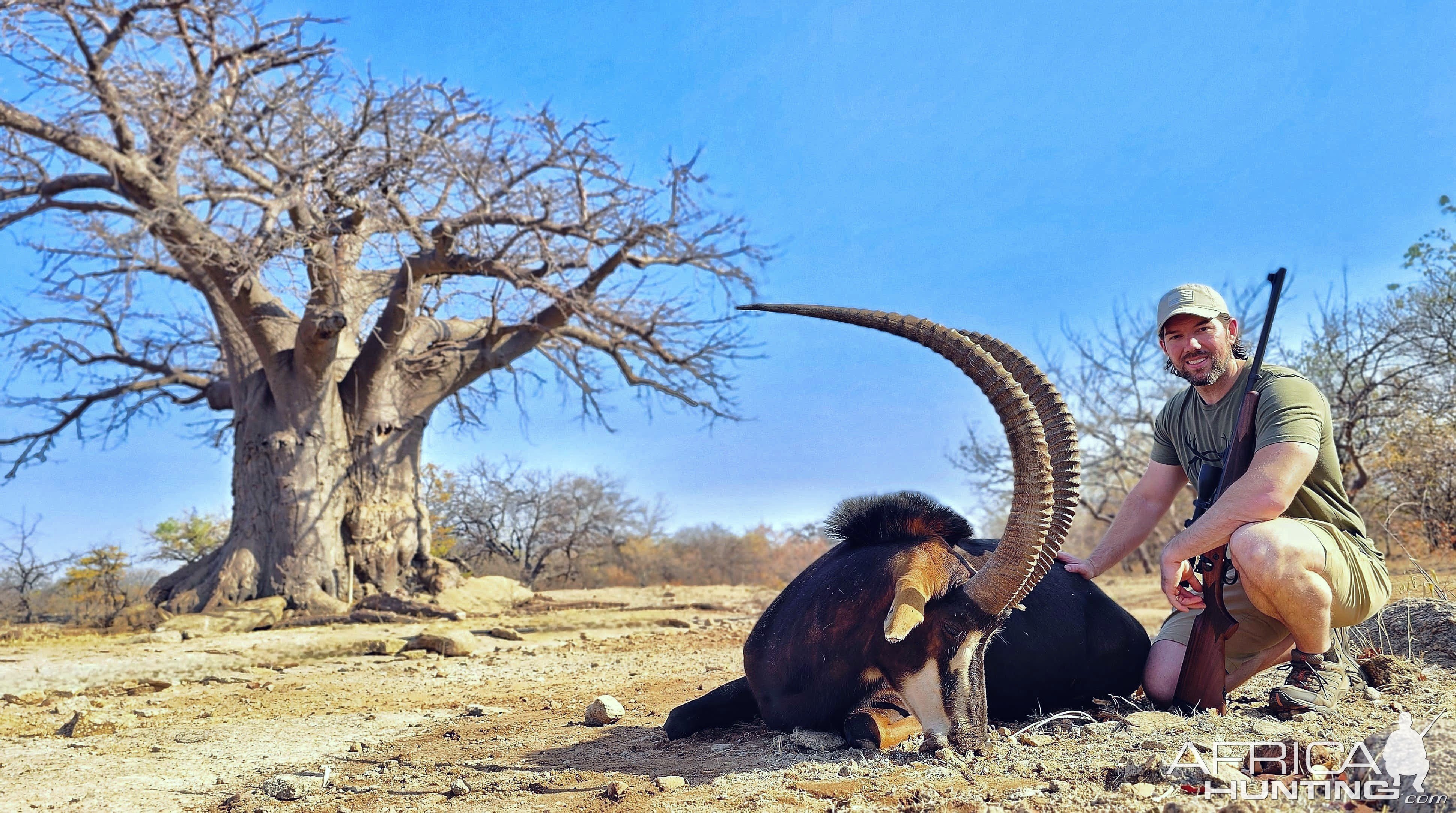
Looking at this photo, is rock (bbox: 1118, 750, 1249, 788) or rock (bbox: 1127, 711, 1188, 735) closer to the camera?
rock (bbox: 1118, 750, 1249, 788)

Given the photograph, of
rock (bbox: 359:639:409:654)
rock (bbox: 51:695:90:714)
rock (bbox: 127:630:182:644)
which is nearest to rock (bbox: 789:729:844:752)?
rock (bbox: 51:695:90:714)

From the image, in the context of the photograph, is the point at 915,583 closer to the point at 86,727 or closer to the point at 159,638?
the point at 86,727

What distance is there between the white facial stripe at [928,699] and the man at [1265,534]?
40.4 inches

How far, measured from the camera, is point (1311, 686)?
3600 millimetres

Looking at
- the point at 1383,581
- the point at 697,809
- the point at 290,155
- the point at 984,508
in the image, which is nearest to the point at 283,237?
the point at 290,155

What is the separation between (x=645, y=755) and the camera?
146 inches

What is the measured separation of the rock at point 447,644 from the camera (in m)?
7.99

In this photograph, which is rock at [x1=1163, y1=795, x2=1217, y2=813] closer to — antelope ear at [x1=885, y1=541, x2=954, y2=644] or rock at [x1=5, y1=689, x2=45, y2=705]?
antelope ear at [x1=885, y1=541, x2=954, y2=644]

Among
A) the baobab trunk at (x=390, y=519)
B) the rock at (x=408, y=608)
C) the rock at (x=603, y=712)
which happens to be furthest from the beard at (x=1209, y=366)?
the baobab trunk at (x=390, y=519)

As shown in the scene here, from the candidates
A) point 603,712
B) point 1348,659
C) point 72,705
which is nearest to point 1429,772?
point 1348,659

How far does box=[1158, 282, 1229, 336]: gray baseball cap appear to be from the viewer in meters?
3.68

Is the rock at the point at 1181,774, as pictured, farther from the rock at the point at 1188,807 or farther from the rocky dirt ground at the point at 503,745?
the rock at the point at 1188,807

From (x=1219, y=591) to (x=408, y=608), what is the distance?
9.98 metres

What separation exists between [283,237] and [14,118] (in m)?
3.52
